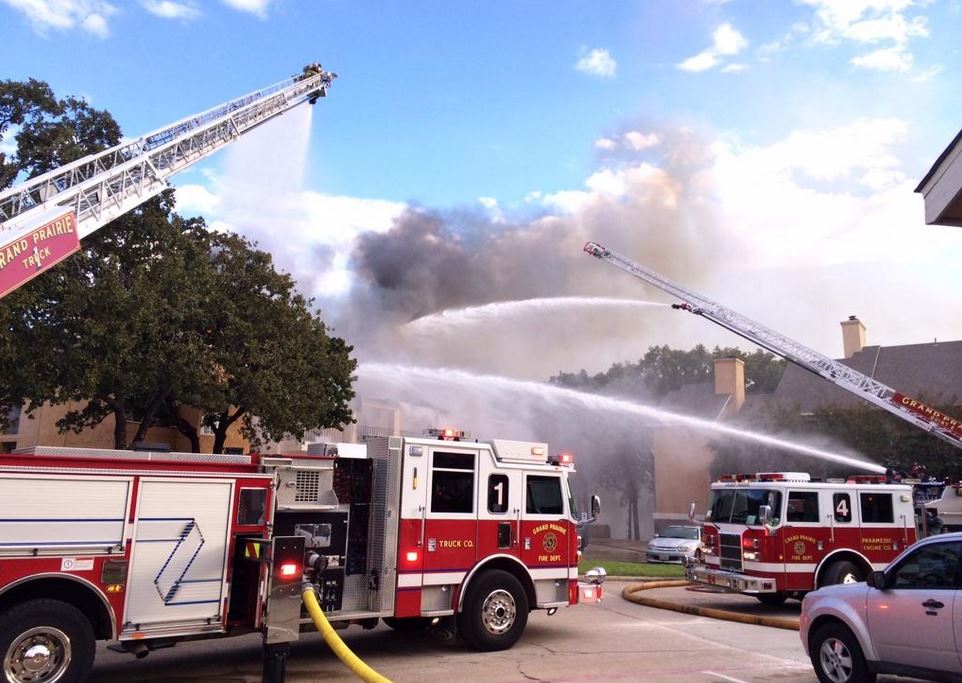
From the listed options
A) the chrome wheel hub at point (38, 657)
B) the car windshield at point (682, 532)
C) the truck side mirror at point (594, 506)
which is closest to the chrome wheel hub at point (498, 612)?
the truck side mirror at point (594, 506)

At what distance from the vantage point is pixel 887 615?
22.4ft

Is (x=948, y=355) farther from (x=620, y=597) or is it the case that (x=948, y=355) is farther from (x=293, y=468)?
(x=293, y=468)

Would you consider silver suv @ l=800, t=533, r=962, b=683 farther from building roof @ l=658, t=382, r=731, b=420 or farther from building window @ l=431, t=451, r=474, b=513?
building roof @ l=658, t=382, r=731, b=420

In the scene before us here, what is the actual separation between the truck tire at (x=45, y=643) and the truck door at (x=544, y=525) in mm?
5031

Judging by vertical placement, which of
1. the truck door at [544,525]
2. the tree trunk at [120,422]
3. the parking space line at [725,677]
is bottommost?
the parking space line at [725,677]

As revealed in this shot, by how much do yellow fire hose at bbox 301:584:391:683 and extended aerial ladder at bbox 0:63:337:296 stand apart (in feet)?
37.4

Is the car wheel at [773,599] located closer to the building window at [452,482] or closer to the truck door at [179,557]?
the building window at [452,482]

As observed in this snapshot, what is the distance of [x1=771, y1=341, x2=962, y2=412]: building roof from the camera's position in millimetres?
38375

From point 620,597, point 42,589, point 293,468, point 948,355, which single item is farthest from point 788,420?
point 42,589

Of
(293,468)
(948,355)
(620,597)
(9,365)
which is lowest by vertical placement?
(620,597)

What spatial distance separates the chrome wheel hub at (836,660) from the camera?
7.23 metres

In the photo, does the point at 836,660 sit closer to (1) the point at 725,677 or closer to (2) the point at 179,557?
(1) the point at 725,677

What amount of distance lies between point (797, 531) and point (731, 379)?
31581mm

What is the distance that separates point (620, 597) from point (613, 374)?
46.1m
